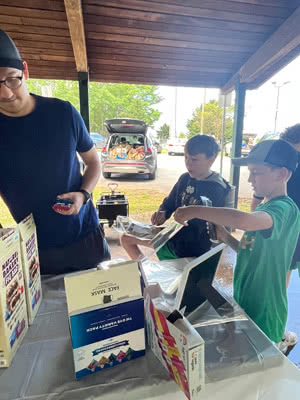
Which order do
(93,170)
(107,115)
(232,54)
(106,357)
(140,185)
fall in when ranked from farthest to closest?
1. (107,115)
2. (140,185)
3. (232,54)
4. (93,170)
5. (106,357)

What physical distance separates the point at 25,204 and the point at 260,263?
2.80 ft

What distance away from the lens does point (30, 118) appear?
910 mm

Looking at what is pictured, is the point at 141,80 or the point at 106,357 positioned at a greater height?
the point at 141,80

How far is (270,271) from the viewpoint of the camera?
2.92 feet

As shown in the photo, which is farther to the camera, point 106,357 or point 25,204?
point 25,204

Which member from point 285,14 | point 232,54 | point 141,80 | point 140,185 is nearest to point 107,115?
point 140,185

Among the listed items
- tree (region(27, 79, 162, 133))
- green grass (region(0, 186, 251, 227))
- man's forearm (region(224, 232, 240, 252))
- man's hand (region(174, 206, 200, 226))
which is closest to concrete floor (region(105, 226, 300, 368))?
man's forearm (region(224, 232, 240, 252))

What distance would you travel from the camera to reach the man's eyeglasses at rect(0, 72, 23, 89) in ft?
2.68

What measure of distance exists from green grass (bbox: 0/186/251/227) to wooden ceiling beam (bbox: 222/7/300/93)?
248 cm

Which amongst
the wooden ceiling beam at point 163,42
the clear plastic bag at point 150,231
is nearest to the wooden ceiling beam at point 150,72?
the wooden ceiling beam at point 163,42

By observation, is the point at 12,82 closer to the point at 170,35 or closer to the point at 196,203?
the point at 196,203

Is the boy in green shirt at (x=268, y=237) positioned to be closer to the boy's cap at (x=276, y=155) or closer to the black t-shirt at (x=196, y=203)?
the boy's cap at (x=276, y=155)

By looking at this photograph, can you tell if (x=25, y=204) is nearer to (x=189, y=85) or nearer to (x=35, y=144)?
(x=35, y=144)

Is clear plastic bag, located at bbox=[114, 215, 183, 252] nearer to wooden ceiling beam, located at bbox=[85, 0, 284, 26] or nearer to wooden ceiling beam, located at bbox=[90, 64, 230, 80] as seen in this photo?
wooden ceiling beam, located at bbox=[85, 0, 284, 26]
